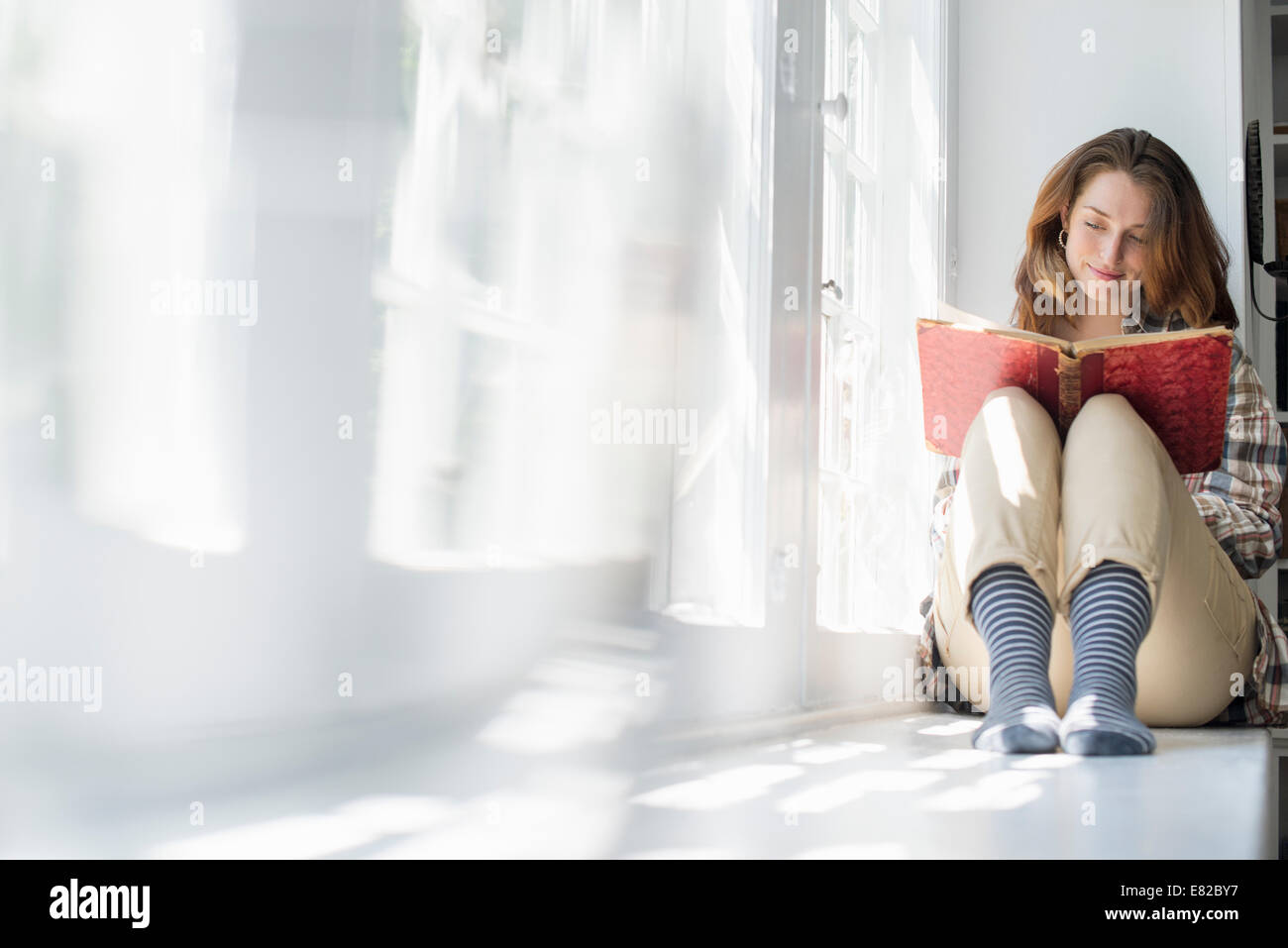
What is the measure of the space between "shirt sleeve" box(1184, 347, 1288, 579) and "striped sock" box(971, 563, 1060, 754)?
1.49ft

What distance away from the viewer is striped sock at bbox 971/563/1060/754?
3.63 ft

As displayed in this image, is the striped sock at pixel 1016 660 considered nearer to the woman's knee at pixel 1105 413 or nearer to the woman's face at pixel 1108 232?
the woman's knee at pixel 1105 413

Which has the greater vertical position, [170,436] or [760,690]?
[170,436]

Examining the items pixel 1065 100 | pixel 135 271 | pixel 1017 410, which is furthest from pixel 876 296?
pixel 135 271

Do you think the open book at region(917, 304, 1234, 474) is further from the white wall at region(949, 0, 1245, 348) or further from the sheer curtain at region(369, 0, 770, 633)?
the white wall at region(949, 0, 1245, 348)

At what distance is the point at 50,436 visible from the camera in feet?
2.43

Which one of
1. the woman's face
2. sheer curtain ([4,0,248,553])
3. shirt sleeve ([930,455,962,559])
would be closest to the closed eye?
the woman's face

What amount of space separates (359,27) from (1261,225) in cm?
187

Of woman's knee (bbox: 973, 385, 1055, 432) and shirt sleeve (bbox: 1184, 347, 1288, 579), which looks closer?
woman's knee (bbox: 973, 385, 1055, 432)

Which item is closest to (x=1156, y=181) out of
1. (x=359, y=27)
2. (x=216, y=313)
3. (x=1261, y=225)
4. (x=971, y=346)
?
(x=1261, y=225)

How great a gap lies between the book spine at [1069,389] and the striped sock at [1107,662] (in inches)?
11.3

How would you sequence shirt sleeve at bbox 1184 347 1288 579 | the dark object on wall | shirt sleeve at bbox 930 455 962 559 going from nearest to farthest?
shirt sleeve at bbox 1184 347 1288 579 → shirt sleeve at bbox 930 455 962 559 → the dark object on wall

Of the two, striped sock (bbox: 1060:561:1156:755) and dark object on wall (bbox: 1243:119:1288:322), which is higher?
dark object on wall (bbox: 1243:119:1288:322)

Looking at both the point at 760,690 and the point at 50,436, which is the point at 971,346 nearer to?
the point at 760,690
